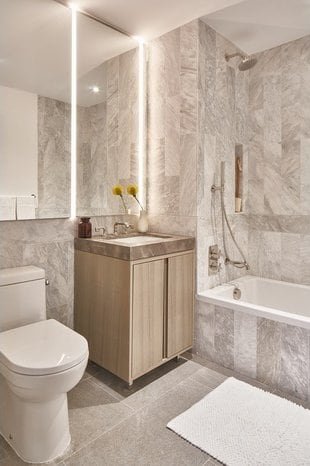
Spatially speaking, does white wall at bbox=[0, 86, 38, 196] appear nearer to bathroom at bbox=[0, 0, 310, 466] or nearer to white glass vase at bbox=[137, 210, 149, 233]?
bathroom at bbox=[0, 0, 310, 466]

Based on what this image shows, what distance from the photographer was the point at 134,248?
1.95 m

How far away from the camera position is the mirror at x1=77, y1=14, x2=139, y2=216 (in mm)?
2354

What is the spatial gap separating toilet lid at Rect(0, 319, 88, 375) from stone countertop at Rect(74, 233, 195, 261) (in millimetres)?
539

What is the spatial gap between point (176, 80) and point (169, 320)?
5.91 ft

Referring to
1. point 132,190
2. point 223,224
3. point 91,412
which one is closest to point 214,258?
point 223,224

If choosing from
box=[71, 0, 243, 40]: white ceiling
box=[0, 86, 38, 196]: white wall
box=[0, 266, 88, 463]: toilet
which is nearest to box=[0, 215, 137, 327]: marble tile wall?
box=[0, 86, 38, 196]: white wall

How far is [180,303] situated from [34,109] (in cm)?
165

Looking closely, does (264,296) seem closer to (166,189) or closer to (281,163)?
(281,163)

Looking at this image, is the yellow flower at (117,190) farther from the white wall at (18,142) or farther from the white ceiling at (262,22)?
the white ceiling at (262,22)

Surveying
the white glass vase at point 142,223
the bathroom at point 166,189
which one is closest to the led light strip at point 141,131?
the bathroom at point 166,189

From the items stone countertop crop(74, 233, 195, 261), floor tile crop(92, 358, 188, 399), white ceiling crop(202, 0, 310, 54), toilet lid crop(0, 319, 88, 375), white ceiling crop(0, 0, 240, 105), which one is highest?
white ceiling crop(202, 0, 310, 54)

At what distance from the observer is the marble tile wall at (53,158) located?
7.01 ft

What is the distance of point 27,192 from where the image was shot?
207cm

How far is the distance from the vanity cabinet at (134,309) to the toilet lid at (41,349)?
0.39 m
